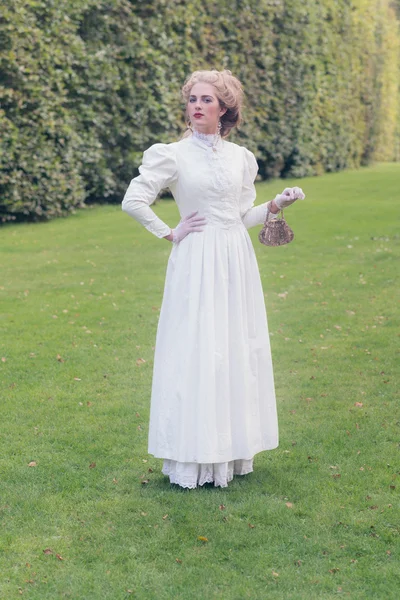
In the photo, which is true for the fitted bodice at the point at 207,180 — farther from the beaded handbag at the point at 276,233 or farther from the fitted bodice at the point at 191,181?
the beaded handbag at the point at 276,233

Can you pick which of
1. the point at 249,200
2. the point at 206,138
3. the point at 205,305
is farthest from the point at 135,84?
the point at 205,305

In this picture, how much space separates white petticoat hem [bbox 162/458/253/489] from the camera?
4.64 m

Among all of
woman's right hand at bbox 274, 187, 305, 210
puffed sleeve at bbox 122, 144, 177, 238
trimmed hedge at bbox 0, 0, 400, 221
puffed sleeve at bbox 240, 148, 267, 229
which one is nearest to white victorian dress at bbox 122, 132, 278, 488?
puffed sleeve at bbox 122, 144, 177, 238

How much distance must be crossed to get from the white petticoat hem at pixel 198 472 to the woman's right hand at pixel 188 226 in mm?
1216

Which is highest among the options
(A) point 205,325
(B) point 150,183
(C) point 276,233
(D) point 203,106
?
(D) point 203,106

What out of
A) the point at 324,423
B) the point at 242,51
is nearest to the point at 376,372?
the point at 324,423

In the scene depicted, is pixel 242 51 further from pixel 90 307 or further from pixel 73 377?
pixel 73 377

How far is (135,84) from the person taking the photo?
15641mm

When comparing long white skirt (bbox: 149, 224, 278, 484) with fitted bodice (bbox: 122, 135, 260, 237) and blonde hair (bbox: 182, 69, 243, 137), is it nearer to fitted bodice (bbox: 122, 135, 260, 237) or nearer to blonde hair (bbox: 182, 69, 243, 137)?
fitted bodice (bbox: 122, 135, 260, 237)

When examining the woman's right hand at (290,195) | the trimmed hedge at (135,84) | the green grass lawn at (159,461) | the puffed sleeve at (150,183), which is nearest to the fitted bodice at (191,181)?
the puffed sleeve at (150,183)

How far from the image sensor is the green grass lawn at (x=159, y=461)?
376 cm

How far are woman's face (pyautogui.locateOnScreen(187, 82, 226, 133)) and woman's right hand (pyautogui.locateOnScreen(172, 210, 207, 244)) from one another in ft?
1.54

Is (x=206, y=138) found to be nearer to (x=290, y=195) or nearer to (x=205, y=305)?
(x=290, y=195)

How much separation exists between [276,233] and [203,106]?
2.67 ft
